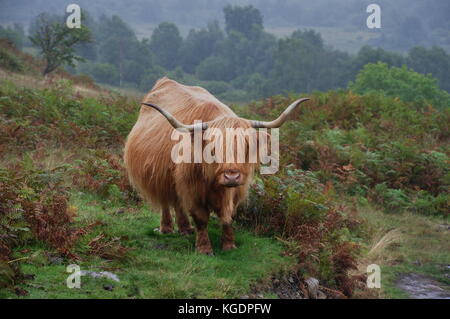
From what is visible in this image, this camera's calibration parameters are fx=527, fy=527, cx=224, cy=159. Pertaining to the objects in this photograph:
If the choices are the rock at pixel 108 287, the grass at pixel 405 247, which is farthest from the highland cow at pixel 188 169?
the grass at pixel 405 247

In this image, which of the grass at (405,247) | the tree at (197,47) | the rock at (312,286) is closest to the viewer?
the rock at (312,286)

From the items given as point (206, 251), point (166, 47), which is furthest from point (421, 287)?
point (166, 47)

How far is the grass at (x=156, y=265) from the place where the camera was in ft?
14.1

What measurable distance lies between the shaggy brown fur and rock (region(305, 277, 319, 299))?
0.88 m

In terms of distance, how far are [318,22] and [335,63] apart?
81869 millimetres

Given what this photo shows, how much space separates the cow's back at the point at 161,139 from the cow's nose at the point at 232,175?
744mm

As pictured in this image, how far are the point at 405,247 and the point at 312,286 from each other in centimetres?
277

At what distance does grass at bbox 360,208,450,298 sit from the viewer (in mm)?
6465

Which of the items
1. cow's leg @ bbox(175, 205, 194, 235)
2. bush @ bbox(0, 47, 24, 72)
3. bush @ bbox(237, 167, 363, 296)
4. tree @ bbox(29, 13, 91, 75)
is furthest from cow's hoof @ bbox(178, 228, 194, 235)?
tree @ bbox(29, 13, 91, 75)

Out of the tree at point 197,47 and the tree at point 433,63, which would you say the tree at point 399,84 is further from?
the tree at point 197,47

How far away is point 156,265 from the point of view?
16.4 ft

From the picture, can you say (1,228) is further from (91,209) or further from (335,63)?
(335,63)

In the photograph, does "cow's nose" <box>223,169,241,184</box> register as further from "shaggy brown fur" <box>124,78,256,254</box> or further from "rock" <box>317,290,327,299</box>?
"rock" <box>317,290,327,299</box>

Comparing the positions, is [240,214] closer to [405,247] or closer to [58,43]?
[405,247]
